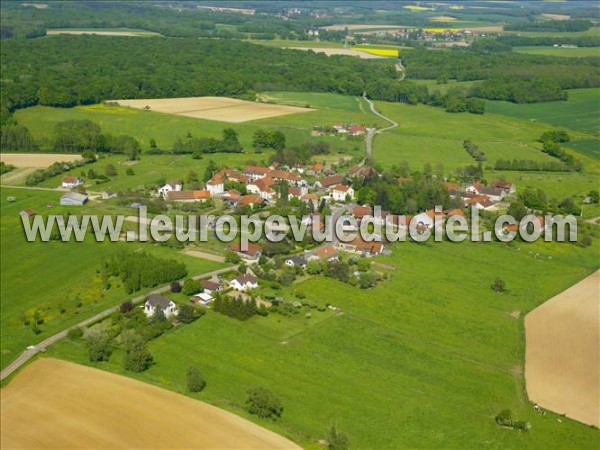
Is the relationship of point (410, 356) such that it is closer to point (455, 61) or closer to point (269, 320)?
point (269, 320)

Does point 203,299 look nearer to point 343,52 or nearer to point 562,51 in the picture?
point 343,52

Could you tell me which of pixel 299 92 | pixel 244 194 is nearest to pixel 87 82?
pixel 299 92

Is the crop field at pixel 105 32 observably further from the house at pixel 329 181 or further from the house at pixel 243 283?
the house at pixel 243 283

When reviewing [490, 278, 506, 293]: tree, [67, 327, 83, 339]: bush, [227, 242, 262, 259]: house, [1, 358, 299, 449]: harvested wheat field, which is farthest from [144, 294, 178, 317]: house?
[490, 278, 506, 293]: tree

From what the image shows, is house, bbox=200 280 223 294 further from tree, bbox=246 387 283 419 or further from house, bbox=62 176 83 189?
house, bbox=62 176 83 189

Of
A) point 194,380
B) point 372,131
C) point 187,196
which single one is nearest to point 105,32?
point 372,131

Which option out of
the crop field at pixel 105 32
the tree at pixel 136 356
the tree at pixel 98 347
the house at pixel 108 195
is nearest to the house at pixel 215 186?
the house at pixel 108 195
